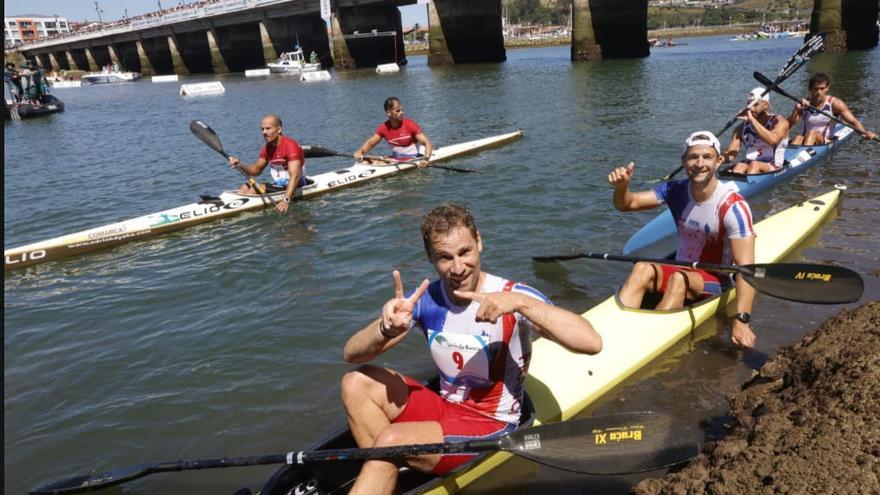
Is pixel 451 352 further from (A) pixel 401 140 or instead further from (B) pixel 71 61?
(B) pixel 71 61

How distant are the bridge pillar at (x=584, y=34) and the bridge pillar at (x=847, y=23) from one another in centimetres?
1429

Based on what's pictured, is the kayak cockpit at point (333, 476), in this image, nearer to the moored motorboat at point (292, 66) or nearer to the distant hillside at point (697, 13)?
the moored motorboat at point (292, 66)

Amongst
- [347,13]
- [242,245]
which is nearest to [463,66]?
[347,13]

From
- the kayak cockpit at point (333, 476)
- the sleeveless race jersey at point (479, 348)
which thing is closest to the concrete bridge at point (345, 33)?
the sleeveless race jersey at point (479, 348)

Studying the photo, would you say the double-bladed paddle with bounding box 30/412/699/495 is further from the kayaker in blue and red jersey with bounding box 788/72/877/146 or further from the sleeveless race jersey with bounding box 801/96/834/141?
the sleeveless race jersey with bounding box 801/96/834/141

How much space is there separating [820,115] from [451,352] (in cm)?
1125

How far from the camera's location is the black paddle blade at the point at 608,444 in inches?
130

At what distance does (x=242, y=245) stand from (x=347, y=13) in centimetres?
5102

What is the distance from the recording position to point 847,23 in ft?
116

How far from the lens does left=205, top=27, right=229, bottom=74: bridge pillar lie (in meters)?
62.8

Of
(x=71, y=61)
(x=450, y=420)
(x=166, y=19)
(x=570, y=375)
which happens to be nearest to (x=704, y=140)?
(x=570, y=375)

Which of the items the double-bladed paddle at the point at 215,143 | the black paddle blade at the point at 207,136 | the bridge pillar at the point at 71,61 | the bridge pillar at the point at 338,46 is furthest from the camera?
the bridge pillar at the point at 71,61

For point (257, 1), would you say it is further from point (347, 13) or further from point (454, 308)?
point (454, 308)

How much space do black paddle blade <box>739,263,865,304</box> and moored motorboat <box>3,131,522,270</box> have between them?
821 cm
